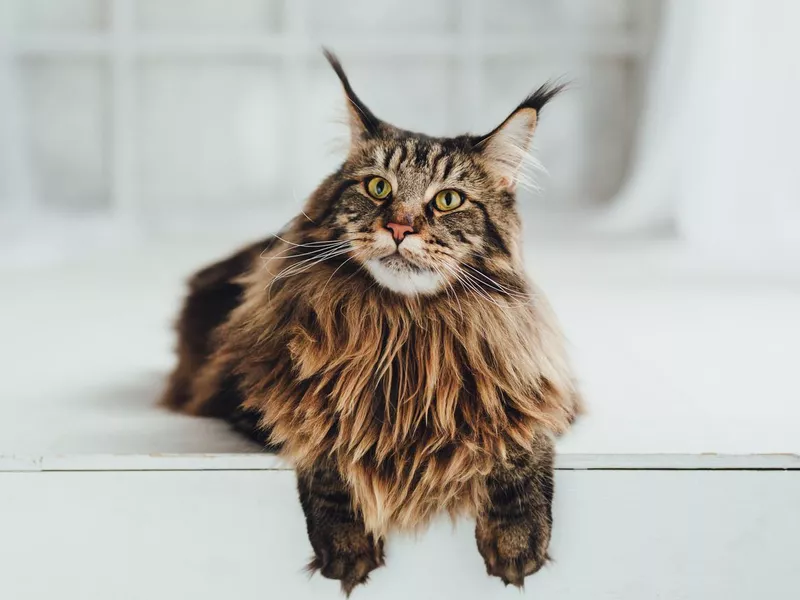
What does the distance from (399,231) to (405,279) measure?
60 millimetres

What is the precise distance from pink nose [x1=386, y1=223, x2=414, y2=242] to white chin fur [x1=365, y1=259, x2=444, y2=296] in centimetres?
4

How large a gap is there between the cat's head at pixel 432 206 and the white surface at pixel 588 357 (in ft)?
0.85

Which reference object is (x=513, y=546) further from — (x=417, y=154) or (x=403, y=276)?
(x=417, y=154)

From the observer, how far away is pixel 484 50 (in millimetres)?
2963

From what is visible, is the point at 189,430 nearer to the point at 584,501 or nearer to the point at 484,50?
the point at 584,501

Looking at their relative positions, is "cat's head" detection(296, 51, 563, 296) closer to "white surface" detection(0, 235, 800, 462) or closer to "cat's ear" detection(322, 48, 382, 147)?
"cat's ear" detection(322, 48, 382, 147)

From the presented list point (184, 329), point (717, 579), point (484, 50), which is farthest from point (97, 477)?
point (484, 50)

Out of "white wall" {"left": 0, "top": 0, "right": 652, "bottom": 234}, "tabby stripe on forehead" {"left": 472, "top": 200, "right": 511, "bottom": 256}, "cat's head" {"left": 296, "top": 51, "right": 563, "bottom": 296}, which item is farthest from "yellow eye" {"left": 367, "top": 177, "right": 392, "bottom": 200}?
"white wall" {"left": 0, "top": 0, "right": 652, "bottom": 234}

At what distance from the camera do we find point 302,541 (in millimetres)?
963

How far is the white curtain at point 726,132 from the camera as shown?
2.28 m

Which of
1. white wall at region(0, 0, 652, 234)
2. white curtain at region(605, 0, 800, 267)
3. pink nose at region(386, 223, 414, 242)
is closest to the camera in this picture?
pink nose at region(386, 223, 414, 242)

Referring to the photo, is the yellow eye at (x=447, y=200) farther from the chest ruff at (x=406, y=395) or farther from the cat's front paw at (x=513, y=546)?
the cat's front paw at (x=513, y=546)

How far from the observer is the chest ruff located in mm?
897

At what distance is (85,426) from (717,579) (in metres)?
0.83
